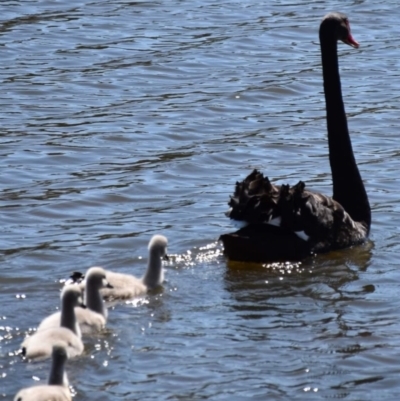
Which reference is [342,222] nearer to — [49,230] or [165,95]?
[49,230]

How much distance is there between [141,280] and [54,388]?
2.07m

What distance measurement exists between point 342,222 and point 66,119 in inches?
151

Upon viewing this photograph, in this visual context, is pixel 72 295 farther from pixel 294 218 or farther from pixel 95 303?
pixel 294 218

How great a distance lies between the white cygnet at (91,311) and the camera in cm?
728

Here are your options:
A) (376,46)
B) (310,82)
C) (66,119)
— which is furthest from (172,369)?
(376,46)

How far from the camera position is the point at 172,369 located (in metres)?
6.80

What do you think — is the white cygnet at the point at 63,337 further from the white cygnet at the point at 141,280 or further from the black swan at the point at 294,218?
the black swan at the point at 294,218

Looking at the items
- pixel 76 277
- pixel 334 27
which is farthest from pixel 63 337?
pixel 334 27

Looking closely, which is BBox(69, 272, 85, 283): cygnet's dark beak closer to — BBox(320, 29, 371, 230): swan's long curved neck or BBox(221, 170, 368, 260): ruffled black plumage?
BBox(221, 170, 368, 260): ruffled black plumage

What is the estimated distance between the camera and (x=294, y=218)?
8539 millimetres

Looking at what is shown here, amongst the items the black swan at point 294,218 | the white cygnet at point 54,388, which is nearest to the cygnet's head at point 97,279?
the black swan at point 294,218

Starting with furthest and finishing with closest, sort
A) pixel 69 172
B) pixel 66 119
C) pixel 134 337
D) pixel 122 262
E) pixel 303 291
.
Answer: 1. pixel 66 119
2. pixel 69 172
3. pixel 122 262
4. pixel 303 291
5. pixel 134 337

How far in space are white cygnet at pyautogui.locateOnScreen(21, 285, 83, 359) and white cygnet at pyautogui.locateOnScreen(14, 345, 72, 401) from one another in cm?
22

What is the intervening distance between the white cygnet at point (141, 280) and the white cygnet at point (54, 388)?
1.54m
